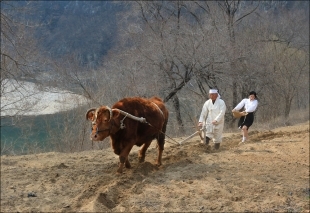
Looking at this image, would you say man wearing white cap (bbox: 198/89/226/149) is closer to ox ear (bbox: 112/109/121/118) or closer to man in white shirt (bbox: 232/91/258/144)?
man in white shirt (bbox: 232/91/258/144)

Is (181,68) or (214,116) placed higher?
(181,68)

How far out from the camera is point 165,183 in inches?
300

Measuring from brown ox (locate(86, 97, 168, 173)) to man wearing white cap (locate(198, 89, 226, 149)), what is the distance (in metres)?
1.93

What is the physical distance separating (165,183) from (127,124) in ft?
4.51

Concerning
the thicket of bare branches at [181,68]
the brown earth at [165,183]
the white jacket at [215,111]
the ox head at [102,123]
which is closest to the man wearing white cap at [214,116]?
the white jacket at [215,111]

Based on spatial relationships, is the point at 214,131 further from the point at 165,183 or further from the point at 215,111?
the point at 165,183

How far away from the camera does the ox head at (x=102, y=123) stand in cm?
753

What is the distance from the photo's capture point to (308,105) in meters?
33.6

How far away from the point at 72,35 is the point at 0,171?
48854mm

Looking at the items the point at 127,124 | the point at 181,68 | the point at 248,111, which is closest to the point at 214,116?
the point at 248,111

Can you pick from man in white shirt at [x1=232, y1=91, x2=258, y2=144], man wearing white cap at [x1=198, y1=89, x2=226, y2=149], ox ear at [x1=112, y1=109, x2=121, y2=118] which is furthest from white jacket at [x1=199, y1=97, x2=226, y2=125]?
ox ear at [x1=112, y1=109, x2=121, y2=118]

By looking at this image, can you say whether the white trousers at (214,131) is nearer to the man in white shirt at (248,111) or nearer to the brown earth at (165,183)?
the brown earth at (165,183)

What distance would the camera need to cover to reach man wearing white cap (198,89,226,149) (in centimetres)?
1097

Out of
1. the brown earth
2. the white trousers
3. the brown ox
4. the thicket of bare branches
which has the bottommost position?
the brown earth
